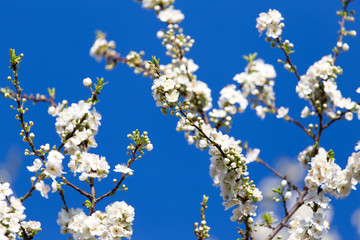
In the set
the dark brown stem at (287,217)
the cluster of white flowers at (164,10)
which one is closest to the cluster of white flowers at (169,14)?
the cluster of white flowers at (164,10)

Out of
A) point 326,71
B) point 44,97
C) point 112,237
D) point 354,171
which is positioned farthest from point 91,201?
point 326,71

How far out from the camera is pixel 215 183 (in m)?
4.62

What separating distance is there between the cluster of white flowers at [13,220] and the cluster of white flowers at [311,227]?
2.55 meters

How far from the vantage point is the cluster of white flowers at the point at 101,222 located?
12.8 ft

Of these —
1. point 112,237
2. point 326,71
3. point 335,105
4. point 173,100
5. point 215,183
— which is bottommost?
point 112,237

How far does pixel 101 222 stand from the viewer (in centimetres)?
398

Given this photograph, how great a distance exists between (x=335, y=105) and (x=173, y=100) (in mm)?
1930

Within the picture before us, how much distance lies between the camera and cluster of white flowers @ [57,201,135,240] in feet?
12.8

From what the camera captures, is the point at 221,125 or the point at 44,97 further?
the point at 221,125

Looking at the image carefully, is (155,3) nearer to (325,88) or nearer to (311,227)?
(325,88)

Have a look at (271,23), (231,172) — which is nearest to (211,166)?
(231,172)

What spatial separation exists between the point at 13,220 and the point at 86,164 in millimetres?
822

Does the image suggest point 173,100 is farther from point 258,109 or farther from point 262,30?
point 262,30

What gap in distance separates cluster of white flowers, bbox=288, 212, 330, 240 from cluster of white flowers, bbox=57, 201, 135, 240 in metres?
1.67
